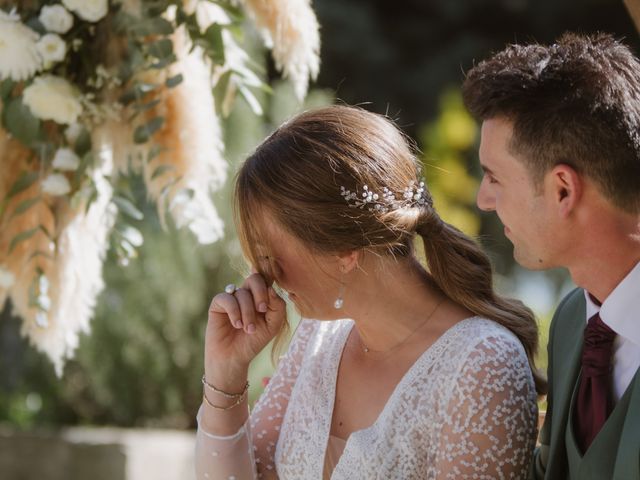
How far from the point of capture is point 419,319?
2.04m

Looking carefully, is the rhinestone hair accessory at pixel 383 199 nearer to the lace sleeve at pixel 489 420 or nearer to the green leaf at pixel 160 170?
the lace sleeve at pixel 489 420

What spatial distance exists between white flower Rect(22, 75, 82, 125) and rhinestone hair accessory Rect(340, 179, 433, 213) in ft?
2.09

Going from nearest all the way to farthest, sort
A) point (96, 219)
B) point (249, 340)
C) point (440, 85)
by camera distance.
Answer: point (249, 340)
point (96, 219)
point (440, 85)

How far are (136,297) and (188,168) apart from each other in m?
2.61

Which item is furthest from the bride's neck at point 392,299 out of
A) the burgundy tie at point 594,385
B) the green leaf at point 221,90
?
the green leaf at point 221,90

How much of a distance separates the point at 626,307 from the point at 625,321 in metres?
0.02

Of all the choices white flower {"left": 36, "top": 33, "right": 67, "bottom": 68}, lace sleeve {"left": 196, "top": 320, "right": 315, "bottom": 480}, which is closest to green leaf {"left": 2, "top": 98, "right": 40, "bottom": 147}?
white flower {"left": 36, "top": 33, "right": 67, "bottom": 68}

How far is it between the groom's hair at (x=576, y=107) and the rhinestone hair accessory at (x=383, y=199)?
28 centimetres

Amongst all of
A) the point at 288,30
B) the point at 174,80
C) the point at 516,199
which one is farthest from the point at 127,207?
the point at 516,199

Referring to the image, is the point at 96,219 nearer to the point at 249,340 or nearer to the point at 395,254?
the point at 249,340

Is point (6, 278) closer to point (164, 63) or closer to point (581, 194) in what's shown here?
point (164, 63)

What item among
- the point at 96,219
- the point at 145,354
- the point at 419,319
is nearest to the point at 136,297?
the point at 145,354

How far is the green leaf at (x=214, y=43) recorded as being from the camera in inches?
84.6

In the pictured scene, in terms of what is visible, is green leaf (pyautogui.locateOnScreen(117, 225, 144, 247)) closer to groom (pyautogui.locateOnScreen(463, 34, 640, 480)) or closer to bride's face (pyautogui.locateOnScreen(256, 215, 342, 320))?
bride's face (pyautogui.locateOnScreen(256, 215, 342, 320))
